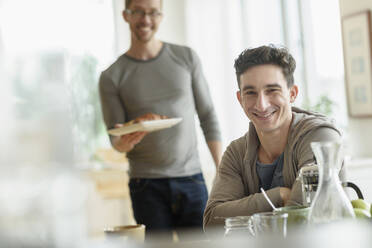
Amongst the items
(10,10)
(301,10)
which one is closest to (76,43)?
(301,10)

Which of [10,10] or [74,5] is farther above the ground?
[74,5]

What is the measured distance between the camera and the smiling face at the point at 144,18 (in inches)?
102

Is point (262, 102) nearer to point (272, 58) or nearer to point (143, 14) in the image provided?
point (272, 58)

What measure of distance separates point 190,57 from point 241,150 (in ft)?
3.13

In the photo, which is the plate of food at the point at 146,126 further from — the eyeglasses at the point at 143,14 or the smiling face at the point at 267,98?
the smiling face at the point at 267,98

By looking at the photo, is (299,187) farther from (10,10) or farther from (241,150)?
(10,10)

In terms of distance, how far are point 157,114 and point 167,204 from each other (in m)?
0.41

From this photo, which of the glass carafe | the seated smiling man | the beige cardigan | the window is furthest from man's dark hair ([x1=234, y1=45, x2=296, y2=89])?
the window

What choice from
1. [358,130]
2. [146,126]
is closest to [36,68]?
[146,126]

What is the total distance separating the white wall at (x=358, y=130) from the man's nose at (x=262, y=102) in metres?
2.35

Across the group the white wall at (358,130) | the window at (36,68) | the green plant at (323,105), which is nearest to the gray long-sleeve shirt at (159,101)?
the green plant at (323,105)

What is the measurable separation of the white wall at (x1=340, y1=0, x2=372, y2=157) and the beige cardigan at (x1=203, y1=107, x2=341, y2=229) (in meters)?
2.18

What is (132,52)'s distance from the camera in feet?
9.04

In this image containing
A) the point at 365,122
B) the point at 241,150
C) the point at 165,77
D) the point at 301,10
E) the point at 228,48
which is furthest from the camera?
the point at 228,48
